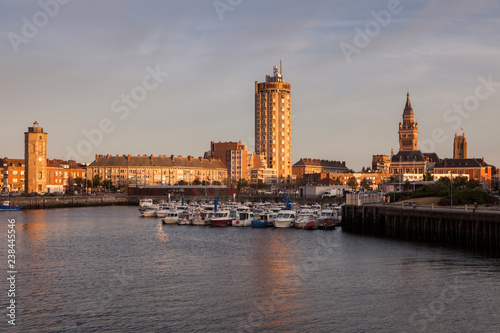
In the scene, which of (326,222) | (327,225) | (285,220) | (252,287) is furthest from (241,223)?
(252,287)

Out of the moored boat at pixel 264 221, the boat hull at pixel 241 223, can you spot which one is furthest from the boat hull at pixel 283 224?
the boat hull at pixel 241 223

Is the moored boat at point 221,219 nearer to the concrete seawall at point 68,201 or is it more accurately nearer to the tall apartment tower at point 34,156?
the concrete seawall at point 68,201

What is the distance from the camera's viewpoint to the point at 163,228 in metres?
92.6

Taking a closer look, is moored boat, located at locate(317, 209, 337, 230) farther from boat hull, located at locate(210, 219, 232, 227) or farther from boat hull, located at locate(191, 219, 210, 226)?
boat hull, located at locate(191, 219, 210, 226)

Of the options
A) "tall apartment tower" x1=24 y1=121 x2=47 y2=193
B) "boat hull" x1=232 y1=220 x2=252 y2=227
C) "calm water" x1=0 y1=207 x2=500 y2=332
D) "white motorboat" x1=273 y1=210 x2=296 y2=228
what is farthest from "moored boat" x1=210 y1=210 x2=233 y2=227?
"tall apartment tower" x1=24 y1=121 x2=47 y2=193

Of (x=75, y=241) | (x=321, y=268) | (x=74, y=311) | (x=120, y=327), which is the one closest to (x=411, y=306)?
(x=321, y=268)

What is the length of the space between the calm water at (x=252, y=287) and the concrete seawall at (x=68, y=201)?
87.6m

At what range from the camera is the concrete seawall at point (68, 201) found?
152000 millimetres

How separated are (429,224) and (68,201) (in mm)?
120522

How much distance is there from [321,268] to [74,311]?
22.5 meters

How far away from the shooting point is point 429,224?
231 ft

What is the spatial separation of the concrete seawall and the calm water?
8761 centimetres

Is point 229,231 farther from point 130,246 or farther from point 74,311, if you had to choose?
point 74,311

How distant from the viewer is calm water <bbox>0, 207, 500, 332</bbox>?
34.6m
